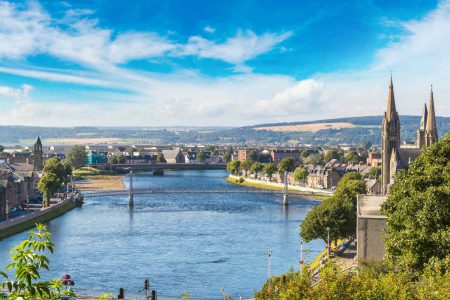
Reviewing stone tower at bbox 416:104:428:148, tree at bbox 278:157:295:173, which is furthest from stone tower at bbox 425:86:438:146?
tree at bbox 278:157:295:173

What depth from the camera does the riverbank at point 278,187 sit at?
129 meters

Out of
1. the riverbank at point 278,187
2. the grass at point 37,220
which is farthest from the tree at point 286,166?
the grass at point 37,220

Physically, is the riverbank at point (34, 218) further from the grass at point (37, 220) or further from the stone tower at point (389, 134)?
the stone tower at point (389, 134)

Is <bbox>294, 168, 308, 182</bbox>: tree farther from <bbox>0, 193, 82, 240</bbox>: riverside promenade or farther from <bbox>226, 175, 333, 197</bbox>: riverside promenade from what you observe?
<bbox>0, 193, 82, 240</bbox>: riverside promenade

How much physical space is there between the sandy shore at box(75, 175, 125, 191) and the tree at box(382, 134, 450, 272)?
385ft

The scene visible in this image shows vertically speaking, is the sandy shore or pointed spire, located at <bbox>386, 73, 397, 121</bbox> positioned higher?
pointed spire, located at <bbox>386, 73, 397, 121</bbox>

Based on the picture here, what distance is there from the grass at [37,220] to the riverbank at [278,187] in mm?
45801

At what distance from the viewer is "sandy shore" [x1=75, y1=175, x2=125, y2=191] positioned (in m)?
152

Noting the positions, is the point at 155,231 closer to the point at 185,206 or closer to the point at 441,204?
the point at 185,206

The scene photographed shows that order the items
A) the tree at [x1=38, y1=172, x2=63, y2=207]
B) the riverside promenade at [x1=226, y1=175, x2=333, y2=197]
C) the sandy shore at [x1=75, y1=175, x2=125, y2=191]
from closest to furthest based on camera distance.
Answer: the tree at [x1=38, y1=172, x2=63, y2=207]
the riverside promenade at [x1=226, y1=175, x2=333, y2=197]
the sandy shore at [x1=75, y1=175, x2=125, y2=191]

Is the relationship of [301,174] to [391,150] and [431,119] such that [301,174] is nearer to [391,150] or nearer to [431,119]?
[431,119]

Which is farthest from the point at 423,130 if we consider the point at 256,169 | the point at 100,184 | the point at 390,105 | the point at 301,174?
the point at 100,184

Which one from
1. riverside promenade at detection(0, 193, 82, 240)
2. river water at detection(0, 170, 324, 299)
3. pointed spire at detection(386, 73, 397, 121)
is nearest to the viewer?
river water at detection(0, 170, 324, 299)

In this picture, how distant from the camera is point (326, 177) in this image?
488 feet
